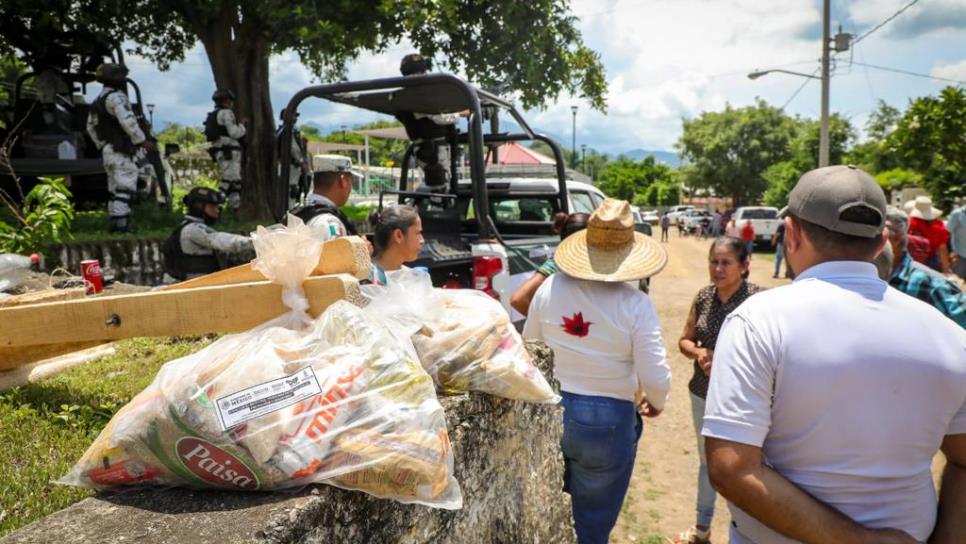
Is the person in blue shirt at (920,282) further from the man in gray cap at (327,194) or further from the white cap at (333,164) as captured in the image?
the white cap at (333,164)

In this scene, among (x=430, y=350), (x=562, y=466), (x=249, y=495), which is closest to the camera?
(x=249, y=495)

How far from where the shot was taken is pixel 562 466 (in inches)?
113

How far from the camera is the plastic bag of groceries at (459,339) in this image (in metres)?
1.73

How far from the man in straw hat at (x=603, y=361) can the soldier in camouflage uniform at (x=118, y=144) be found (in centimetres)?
620

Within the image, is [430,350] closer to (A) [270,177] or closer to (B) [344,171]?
(B) [344,171]

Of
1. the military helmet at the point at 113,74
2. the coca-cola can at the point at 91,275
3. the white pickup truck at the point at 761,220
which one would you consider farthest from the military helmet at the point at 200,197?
the white pickup truck at the point at 761,220

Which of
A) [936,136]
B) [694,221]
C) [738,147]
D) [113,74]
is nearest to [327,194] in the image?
[113,74]

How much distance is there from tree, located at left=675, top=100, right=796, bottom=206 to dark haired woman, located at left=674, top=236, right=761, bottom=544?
5017 centimetres

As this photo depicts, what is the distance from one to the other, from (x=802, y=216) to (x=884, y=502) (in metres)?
0.79

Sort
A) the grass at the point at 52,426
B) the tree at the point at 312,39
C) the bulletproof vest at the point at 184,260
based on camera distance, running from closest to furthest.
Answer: the grass at the point at 52,426 → the bulletproof vest at the point at 184,260 → the tree at the point at 312,39

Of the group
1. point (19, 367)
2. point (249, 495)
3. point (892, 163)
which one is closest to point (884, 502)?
point (249, 495)

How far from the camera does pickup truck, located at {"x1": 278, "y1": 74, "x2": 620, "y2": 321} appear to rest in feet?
16.3

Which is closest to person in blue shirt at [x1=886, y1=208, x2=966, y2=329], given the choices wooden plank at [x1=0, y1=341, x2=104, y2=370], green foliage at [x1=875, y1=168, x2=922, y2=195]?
wooden plank at [x1=0, y1=341, x2=104, y2=370]

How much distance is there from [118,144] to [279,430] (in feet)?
25.0
